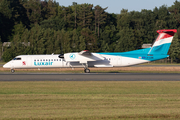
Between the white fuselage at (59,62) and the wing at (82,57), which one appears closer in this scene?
the wing at (82,57)

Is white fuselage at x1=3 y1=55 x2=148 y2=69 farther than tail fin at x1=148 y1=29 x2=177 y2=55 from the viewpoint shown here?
No

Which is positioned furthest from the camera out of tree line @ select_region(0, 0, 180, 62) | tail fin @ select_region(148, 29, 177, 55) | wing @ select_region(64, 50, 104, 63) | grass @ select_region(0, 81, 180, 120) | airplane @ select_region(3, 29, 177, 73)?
tree line @ select_region(0, 0, 180, 62)

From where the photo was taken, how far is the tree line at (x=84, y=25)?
249 ft

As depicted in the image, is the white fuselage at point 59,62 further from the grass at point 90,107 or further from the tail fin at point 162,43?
the grass at point 90,107

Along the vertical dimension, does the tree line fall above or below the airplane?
above

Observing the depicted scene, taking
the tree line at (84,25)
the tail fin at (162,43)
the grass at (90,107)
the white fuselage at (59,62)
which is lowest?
the grass at (90,107)

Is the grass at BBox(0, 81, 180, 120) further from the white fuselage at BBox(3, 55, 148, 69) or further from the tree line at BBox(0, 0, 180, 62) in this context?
the tree line at BBox(0, 0, 180, 62)

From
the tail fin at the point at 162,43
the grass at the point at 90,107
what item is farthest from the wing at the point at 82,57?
the grass at the point at 90,107

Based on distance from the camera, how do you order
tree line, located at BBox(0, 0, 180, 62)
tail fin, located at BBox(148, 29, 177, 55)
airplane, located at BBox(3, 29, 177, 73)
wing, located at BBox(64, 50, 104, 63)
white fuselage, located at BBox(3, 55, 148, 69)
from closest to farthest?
wing, located at BBox(64, 50, 104, 63) < airplane, located at BBox(3, 29, 177, 73) < white fuselage, located at BBox(3, 55, 148, 69) < tail fin, located at BBox(148, 29, 177, 55) < tree line, located at BBox(0, 0, 180, 62)

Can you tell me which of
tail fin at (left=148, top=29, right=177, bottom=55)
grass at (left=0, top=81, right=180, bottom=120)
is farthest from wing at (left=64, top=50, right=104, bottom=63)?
grass at (left=0, top=81, right=180, bottom=120)

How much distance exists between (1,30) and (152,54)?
7531 centimetres

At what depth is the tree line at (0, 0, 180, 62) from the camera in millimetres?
75875

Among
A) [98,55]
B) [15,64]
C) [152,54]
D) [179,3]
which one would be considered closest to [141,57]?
[152,54]

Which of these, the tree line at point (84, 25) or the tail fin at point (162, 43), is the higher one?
the tree line at point (84, 25)
